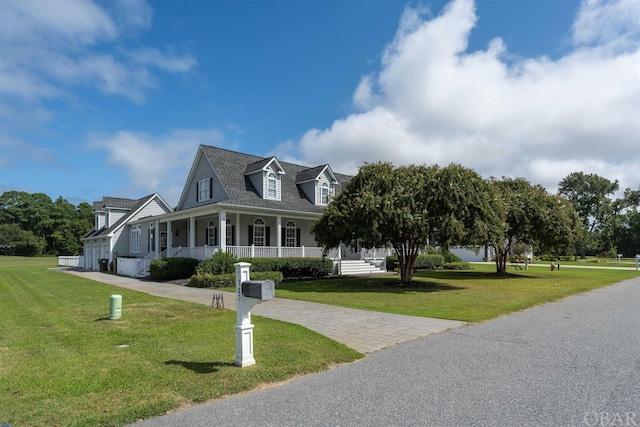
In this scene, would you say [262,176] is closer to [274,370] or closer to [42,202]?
[274,370]

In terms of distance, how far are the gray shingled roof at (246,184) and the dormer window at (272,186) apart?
509 millimetres

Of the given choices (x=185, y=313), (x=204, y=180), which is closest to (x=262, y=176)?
(x=204, y=180)

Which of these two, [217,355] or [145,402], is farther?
[217,355]

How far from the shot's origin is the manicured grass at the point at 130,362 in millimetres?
4164

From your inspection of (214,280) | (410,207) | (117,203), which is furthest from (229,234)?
(117,203)

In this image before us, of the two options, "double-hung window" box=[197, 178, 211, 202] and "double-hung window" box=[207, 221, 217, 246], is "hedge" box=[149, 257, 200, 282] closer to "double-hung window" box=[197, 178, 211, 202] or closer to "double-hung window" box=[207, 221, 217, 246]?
"double-hung window" box=[207, 221, 217, 246]

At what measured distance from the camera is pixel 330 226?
17000 millimetres

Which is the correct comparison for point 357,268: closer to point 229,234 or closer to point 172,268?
point 229,234

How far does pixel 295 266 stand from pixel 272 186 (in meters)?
5.79

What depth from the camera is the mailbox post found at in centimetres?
533

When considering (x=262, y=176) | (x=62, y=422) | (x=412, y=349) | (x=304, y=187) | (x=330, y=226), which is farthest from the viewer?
(x=304, y=187)

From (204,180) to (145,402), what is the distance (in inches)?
863

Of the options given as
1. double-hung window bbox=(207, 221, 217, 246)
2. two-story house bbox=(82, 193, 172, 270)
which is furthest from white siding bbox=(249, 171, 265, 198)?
two-story house bbox=(82, 193, 172, 270)

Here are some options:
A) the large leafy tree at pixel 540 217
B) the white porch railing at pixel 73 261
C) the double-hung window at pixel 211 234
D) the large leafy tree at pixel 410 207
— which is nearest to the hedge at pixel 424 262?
the large leafy tree at pixel 540 217
